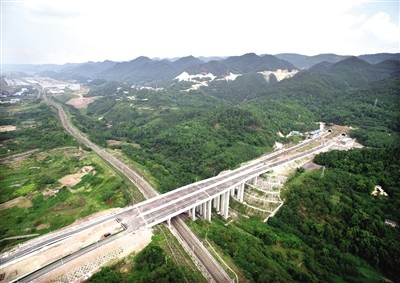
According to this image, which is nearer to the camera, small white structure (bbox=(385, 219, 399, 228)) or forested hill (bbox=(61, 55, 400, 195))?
small white structure (bbox=(385, 219, 399, 228))

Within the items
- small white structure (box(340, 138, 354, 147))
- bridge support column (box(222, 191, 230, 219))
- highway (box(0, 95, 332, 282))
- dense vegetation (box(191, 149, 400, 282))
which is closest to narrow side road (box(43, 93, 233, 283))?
highway (box(0, 95, 332, 282))

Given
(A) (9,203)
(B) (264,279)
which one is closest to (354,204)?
(B) (264,279)

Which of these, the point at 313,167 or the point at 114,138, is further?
the point at 114,138

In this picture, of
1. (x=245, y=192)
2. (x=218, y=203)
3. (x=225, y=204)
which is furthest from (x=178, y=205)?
(x=245, y=192)

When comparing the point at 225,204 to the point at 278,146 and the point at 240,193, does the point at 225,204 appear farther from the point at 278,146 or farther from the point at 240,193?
the point at 278,146

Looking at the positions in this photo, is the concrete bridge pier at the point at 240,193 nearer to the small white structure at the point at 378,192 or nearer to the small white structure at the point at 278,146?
the small white structure at the point at 378,192

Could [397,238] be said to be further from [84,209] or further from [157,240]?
[84,209]

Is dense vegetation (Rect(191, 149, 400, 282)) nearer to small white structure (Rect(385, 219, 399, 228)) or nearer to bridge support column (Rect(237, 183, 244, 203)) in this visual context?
small white structure (Rect(385, 219, 399, 228))

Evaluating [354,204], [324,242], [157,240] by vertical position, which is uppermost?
[157,240]
